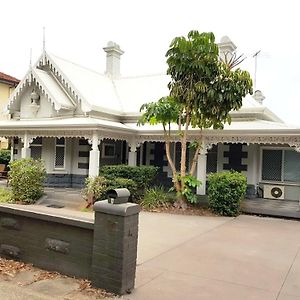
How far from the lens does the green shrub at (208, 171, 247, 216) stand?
12.5m

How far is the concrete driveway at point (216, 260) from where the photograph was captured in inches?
207

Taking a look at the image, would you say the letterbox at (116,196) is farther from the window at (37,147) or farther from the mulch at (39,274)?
the window at (37,147)

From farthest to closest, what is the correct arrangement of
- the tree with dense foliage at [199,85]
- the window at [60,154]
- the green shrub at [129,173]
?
the window at [60,154] → the green shrub at [129,173] → the tree with dense foliage at [199,85]

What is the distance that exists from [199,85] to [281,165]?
206 inches

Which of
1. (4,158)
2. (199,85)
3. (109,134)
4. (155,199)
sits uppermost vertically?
(199,85)

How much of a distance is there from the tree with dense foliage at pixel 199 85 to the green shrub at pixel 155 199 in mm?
832

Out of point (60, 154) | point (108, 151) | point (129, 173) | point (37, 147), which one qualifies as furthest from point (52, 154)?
point (129, 173)

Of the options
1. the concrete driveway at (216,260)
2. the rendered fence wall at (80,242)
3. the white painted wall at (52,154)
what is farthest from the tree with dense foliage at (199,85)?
the rendered fence wall at (80,242)

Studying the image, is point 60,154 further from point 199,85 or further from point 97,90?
point 199,85

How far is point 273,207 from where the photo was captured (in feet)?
43.8

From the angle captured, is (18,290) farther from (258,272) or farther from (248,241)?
(248,241)

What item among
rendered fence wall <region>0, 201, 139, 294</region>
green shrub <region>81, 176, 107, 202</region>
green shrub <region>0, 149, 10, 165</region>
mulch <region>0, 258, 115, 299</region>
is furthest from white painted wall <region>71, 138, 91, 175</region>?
mulch <region>0, 258, 115, 299</region>

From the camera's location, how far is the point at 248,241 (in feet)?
28.8

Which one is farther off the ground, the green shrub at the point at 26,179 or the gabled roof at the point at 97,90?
the gabled roof at the point at 97,90
